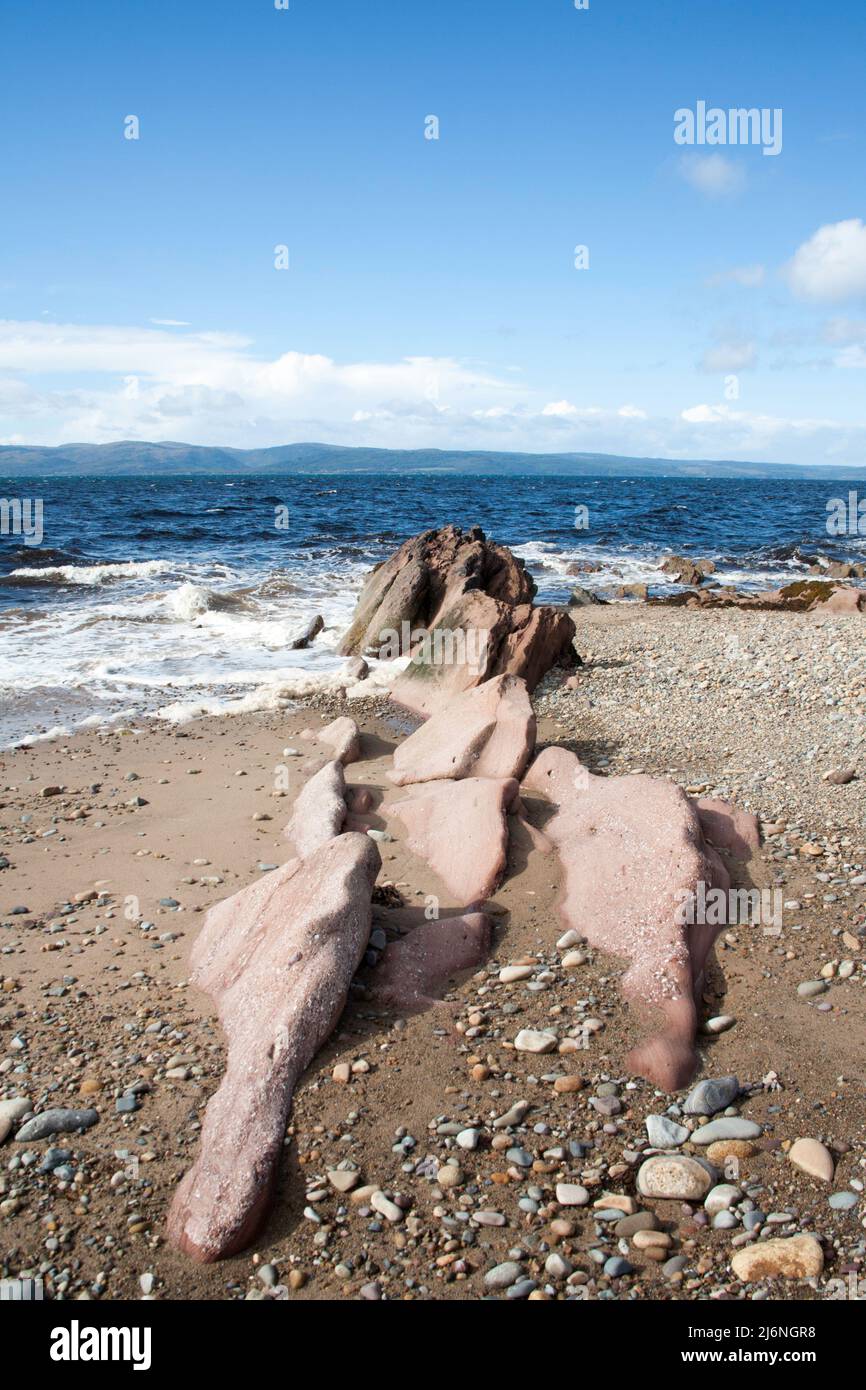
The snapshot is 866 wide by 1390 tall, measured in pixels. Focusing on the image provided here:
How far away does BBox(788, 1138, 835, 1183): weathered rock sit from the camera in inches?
173

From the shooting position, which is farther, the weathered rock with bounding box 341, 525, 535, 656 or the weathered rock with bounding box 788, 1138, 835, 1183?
the weathered rock with bounding box 341, 525, 535, 656

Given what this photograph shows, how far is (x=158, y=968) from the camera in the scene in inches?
249

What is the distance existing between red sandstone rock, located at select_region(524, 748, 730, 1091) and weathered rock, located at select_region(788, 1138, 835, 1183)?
0.71 metres

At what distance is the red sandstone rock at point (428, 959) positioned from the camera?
18.8 feet

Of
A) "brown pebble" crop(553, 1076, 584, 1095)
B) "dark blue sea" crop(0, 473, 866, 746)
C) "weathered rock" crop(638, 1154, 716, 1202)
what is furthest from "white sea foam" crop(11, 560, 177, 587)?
"weathered rock" crop(638, 1154, 716, 1202)

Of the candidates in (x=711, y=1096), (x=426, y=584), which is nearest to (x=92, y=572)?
(x=426, y=584)

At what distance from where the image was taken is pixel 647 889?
6.46 meters

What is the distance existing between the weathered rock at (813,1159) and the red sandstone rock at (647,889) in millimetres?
714

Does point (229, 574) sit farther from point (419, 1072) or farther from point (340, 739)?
point (419, 1072)

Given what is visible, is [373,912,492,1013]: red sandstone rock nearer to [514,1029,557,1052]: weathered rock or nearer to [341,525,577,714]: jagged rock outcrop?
[514,1029,557,1052]: weathered rock

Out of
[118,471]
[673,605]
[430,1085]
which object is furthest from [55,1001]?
[118,471]

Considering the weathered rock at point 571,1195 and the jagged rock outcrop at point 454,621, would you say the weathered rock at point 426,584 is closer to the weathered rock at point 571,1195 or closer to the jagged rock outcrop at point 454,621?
the jagged rock outcrop at point 454,621
